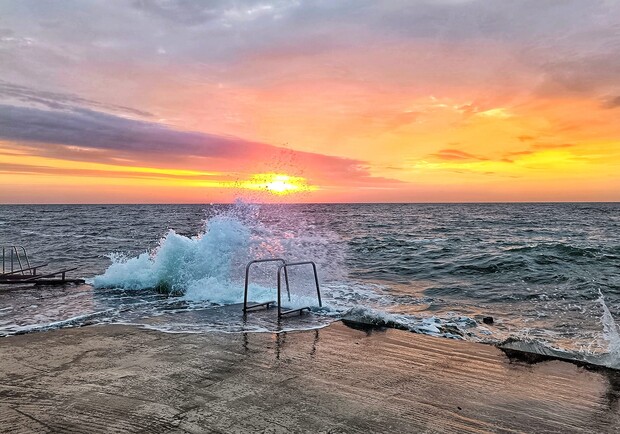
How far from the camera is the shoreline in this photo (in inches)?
156

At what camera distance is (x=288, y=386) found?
477cm

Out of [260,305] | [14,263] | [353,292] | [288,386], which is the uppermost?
[288,386]

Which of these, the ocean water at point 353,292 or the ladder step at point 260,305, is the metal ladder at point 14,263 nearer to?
the ocean water at point 353,292

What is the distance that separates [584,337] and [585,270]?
10.2m

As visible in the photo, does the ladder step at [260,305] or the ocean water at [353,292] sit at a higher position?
the ladder step at [260,305]

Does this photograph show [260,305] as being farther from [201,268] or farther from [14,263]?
[14,263]

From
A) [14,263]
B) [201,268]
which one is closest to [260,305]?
[201,268]

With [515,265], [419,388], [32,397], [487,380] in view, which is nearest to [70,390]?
[32,397]

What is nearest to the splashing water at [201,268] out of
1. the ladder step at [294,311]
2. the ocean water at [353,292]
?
the ocean water at [353,292]

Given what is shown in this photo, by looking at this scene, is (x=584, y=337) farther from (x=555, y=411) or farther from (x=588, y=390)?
(x=555, y=411)

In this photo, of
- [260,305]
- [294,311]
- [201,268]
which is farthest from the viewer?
[201,268]

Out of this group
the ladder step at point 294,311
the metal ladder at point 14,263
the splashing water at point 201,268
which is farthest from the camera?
the metal ladder at point 14,263

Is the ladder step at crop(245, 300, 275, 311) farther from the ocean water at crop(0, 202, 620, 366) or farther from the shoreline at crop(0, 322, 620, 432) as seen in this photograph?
the shoreline at crop(0, 322, 620, 432)

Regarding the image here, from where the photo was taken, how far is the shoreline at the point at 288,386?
3.96 meters
